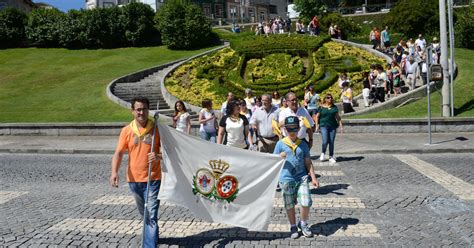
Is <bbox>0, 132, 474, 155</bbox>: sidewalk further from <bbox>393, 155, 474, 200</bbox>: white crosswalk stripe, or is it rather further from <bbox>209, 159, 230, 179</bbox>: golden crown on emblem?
<bbox>209, 159, 230, 179</bbox>: golden crown on emblem

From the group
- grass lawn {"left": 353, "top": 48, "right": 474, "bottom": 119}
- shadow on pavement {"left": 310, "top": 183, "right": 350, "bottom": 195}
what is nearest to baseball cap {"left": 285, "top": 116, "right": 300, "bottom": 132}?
Answer: shadow on pavement {"left": 310, "top": 183, "right": 350, "bottom": 195}

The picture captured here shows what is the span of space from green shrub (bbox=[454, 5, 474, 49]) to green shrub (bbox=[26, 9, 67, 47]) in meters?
34.1

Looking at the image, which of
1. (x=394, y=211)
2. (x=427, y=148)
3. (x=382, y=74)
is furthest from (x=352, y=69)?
(x=394, y=211)

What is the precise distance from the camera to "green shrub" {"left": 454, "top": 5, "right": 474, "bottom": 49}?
105ft

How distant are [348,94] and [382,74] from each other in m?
2.22

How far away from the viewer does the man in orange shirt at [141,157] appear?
6180 mm

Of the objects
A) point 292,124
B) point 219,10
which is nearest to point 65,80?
point 292,124

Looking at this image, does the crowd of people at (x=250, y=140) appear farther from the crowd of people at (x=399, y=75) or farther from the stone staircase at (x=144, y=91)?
the stone staircase at (x=144, y=91)

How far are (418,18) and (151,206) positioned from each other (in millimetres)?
36345

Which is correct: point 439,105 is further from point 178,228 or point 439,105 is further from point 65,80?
point 65,80

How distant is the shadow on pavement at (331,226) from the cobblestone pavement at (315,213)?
0.6 inches

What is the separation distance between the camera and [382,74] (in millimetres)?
20781

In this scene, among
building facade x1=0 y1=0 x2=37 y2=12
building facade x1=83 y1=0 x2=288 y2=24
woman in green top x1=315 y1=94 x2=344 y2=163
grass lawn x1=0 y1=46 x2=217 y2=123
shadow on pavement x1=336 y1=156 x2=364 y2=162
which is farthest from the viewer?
building facade x1=83 y1=0 x2=288 y2=24

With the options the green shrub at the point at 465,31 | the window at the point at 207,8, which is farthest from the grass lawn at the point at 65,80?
the window at the point at 207,8
